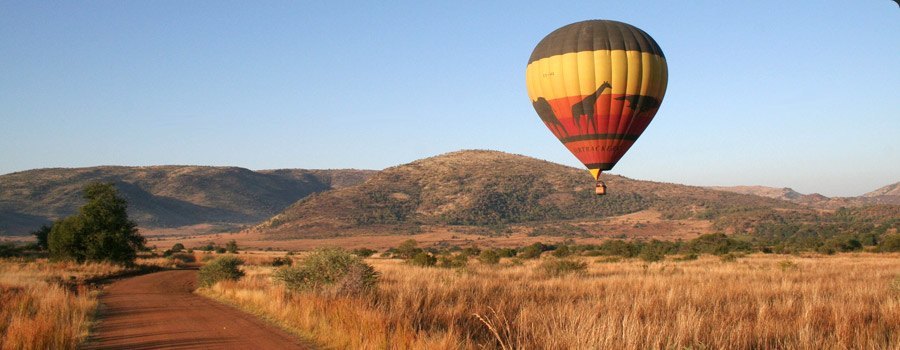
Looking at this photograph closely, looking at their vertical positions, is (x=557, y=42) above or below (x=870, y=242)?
above

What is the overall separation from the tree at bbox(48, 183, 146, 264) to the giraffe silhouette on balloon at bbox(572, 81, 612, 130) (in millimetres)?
30071

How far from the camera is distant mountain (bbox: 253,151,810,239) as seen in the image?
111 m

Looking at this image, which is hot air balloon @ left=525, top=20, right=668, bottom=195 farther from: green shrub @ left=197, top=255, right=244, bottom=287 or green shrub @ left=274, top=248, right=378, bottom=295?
green shrub @ left=197, top=255, right=244, bottom=287

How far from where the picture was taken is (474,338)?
9906 mm

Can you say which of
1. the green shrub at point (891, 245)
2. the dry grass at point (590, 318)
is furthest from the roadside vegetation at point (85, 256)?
the green shrub at point (891, 245)

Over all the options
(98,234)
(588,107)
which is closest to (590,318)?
(588,107)

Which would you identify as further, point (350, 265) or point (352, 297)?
point (350, 265)

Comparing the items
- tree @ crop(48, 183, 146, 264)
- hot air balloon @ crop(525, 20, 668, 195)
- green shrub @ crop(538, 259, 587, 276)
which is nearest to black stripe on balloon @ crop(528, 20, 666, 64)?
hot air balloon @ crop(525, 20, 668, 195)

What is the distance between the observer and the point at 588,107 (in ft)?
75.7

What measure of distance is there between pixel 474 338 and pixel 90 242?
3631cm

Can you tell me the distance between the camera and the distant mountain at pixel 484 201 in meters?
111

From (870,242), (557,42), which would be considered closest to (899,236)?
(870,242)

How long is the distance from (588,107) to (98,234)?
31.4 m

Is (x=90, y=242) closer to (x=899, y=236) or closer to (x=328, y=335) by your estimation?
(x=328, y=335)
